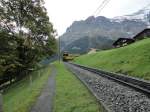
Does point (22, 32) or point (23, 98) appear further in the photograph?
point (22, 32)

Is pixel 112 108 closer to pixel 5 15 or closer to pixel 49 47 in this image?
pixel 5 15

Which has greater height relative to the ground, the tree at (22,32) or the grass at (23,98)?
the tree at (22,32)

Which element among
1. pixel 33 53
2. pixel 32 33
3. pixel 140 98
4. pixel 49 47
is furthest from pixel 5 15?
pixel 140 98

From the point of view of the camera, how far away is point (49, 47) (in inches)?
2421

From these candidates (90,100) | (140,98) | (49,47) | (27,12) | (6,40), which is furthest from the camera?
(49,47)

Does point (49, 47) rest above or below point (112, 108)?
above

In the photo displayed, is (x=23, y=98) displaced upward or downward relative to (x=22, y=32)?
downward

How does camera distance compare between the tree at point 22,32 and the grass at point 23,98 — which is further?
the tree at point 22,32

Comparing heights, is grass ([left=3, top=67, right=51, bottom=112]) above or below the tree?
below

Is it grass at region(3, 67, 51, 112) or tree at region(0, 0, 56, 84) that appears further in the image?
tree at region(0, 0, 56, 84)

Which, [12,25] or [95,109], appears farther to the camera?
[12,25]

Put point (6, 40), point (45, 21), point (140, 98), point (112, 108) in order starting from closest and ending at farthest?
point (112, 108) → point (140, 98) → point (6, 40) → point (45, 21)

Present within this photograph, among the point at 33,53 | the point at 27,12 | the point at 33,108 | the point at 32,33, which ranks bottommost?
the point at 33,108

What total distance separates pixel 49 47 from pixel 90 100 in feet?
157
